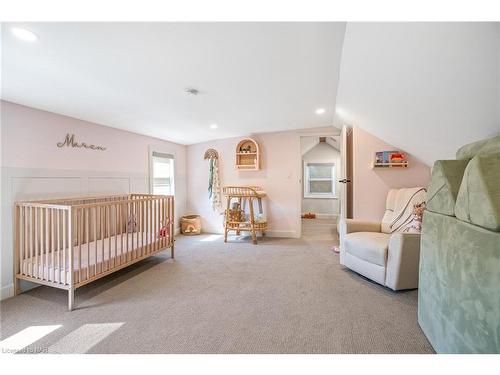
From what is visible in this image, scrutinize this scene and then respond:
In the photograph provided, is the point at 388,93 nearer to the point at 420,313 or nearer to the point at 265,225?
the point at 420,313

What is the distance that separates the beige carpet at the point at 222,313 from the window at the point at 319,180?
4218 millimetres

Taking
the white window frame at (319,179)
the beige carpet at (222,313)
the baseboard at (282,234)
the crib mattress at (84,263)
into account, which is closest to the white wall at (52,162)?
the crib mattress at (84,263)

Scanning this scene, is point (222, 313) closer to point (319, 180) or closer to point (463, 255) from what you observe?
point (463, 255)

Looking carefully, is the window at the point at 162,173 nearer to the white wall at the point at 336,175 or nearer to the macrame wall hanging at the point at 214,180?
the macrame wall hanging at the point at 214,180

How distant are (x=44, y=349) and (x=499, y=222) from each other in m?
2.49

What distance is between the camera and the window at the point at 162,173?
162 inches

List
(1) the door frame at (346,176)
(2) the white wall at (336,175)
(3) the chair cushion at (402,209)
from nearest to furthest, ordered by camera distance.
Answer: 1. (3) the chair cushion at (402,209)
2. (1) the door frame at (346,176)
3. (2) the white wall at (336,175)

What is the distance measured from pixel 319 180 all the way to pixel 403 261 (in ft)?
16.1

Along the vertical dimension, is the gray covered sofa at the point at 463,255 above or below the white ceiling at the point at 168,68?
below

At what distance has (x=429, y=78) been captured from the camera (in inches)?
62.5

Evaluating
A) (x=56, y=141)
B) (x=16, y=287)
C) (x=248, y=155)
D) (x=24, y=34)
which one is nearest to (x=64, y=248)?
(x=16, y=287)
